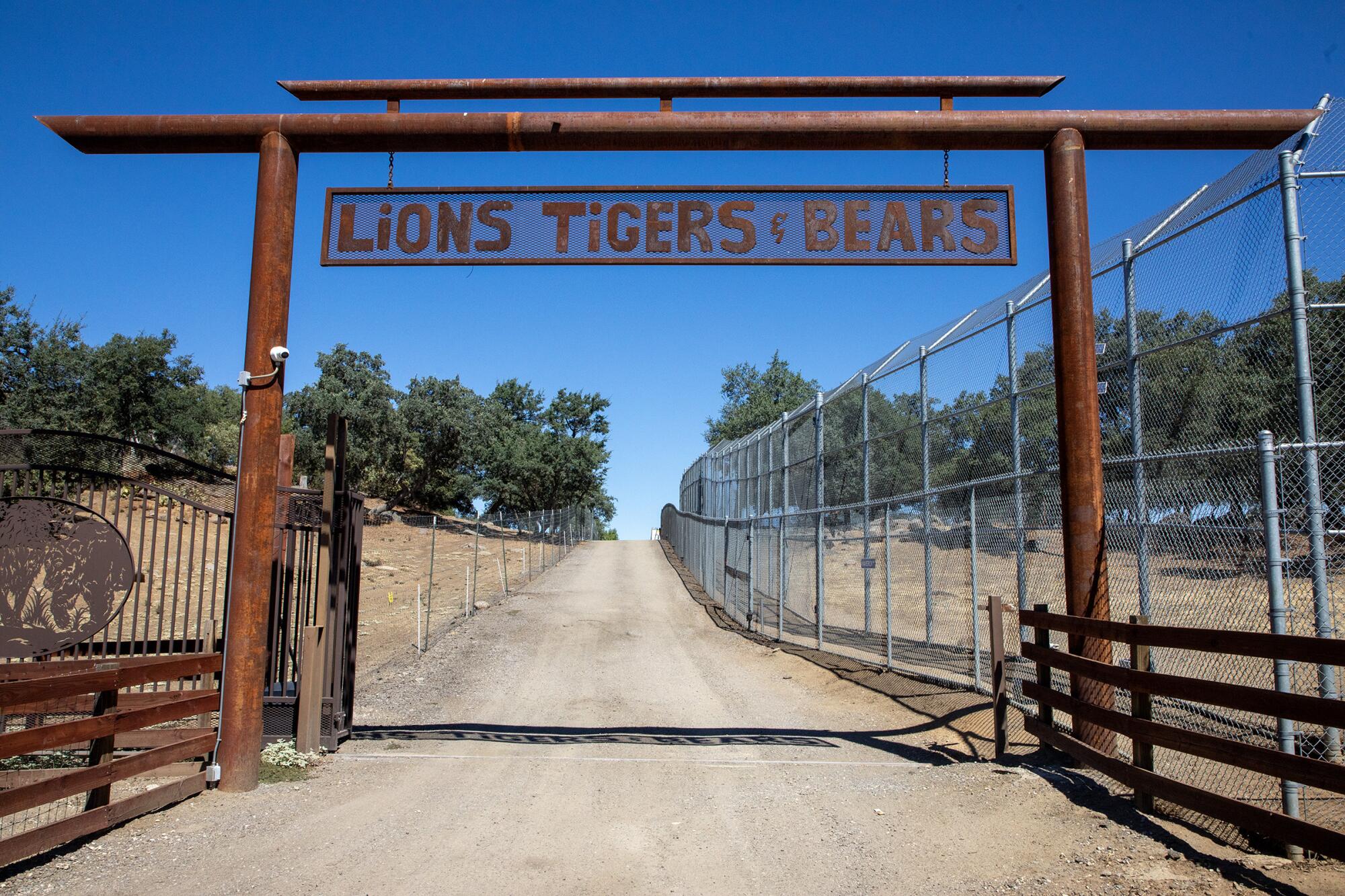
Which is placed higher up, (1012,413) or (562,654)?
(1012,413)

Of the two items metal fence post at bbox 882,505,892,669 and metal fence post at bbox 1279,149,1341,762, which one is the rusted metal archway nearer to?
metal fence post at bbox 1279,149,1341,762

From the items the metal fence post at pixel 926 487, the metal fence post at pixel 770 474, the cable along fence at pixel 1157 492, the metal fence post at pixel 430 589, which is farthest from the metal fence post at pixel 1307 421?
the metal fence post at pixel 770 474

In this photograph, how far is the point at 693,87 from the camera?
8.02 metres

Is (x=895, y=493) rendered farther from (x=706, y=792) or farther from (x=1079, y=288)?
(x=706, y=792)

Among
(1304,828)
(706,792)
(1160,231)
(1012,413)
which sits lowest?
(706,792)

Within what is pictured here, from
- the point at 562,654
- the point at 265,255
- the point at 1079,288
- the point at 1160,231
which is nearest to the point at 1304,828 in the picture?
the point at 1079,288

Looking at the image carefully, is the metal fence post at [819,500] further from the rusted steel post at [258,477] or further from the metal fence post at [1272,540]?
the metal fence post at [1272,540]

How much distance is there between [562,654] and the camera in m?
16.4

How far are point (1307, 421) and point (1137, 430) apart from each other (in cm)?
237

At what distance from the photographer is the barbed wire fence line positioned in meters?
21.2

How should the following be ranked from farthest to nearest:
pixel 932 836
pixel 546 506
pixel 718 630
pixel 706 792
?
1. pixel 546 506
2. pixel 718 630
3. pixel 706 792
4. pixel 932 836

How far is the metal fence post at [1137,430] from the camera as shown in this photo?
8.70 m

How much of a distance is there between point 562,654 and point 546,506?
47625mm

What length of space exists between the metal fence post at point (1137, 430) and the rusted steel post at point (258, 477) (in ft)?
24.7
